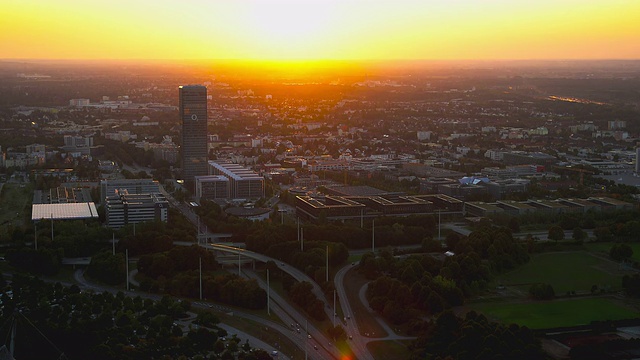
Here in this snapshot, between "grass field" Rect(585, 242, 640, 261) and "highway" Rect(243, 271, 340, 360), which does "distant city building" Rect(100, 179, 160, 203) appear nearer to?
"highway" Rect(243, 271, 340, 360)

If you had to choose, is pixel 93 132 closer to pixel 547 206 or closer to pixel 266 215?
pixel 266 215

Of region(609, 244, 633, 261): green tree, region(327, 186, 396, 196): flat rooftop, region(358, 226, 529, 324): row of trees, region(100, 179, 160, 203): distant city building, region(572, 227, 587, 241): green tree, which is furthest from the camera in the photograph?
region(327, 186, 396, 196): flat rooftop

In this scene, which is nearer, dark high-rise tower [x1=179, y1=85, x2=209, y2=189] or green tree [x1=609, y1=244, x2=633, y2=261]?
green tree [x1=609, y1=244, x2=633, y2=261]

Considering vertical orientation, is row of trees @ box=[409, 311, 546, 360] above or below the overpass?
above

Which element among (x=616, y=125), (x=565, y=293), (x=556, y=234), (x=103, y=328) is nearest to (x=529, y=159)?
(x=556, y=234)

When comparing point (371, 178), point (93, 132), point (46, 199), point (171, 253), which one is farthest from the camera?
point (93, 132)

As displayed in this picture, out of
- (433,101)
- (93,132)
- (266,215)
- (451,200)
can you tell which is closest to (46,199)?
(266,215)

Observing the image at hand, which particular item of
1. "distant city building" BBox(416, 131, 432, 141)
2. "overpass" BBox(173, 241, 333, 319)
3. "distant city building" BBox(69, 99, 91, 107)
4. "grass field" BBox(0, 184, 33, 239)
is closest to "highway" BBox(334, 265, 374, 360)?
"overpass" BBox(173, 241, 333, 319)

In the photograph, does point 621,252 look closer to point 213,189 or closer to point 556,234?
point 556,234
